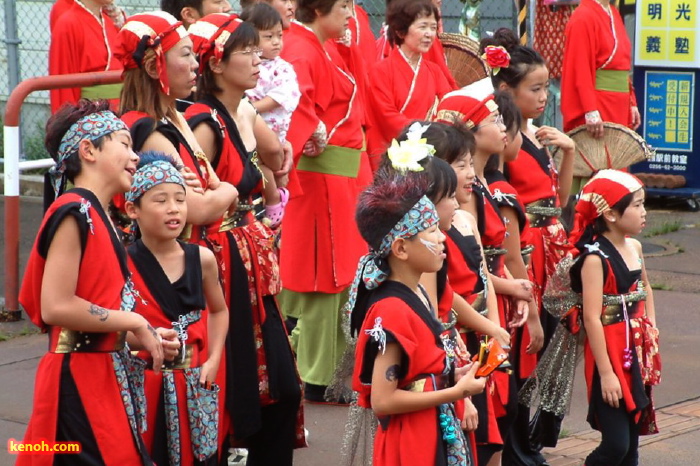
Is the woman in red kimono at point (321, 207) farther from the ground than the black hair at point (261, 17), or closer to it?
closer to it

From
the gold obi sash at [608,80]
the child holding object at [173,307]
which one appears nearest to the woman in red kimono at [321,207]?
the child holding object at [173,307]

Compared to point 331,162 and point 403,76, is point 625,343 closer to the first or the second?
point 331,162

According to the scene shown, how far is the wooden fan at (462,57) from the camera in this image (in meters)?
7.89

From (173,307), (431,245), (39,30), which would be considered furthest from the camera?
(39,30)

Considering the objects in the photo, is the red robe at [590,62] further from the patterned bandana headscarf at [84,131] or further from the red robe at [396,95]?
the patterned bandana headscarf at [84,131]

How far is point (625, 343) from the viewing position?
480cm

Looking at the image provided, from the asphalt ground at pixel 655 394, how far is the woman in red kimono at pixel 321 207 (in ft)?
1.16

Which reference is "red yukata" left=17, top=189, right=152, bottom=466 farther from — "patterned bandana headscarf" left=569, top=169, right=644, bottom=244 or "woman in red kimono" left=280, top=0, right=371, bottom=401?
"woman in red kimono" left=280, top=0, right=371, bottom=401

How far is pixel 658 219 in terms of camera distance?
10773 mm

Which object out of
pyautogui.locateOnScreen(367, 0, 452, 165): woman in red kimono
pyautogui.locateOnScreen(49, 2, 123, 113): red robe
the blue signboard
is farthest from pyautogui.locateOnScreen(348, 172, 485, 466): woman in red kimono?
the blue signboard

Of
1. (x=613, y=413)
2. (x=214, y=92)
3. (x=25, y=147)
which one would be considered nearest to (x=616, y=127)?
(x=613, y=413)

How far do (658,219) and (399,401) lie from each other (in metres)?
7.72

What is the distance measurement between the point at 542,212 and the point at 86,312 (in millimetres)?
2686

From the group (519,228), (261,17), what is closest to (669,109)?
(519,228)
